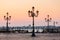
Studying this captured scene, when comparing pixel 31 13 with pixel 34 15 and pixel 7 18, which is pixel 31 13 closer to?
pixel 34 15

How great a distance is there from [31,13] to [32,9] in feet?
3.09

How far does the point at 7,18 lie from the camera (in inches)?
2908

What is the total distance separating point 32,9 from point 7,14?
2163 cm

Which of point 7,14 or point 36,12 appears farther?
point 7,14

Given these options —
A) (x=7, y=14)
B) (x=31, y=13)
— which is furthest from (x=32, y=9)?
(x=7, y=14)

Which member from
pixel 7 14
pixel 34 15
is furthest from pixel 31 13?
pixel 7 14

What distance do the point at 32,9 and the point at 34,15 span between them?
139 centimetres

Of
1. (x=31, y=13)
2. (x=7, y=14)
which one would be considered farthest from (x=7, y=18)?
(x=31, y=13)

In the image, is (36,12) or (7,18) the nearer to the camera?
(36,12)

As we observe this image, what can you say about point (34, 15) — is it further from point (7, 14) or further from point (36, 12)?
point (7, 14)

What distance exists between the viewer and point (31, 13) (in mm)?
52406

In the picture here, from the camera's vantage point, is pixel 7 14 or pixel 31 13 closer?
pixel 31 13

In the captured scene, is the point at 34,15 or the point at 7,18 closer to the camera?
the point at 34,15

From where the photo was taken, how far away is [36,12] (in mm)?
52156
